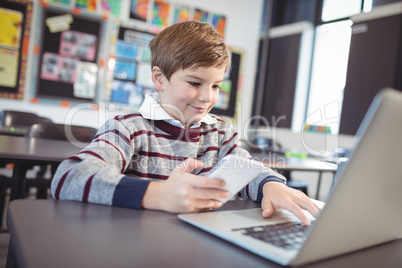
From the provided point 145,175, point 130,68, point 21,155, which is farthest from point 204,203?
point 130,68

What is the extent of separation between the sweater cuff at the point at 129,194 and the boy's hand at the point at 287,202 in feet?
0.76

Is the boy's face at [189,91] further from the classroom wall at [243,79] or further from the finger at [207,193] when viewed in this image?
the classroom wall at [243,79]

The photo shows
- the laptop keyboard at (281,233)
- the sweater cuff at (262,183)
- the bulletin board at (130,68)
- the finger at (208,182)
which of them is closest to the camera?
the laptop keyboard at (281,233)

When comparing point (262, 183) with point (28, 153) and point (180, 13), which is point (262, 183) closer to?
point (28, 153)

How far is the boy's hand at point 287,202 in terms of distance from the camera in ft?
2.11

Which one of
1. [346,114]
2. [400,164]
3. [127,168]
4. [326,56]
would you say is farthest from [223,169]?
[326,56]

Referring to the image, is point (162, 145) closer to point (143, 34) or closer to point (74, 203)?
point (74, 203)

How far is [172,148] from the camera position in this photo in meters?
1.01

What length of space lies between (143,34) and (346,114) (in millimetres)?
2675

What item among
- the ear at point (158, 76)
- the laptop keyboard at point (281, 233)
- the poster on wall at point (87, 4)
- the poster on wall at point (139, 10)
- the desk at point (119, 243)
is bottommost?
the desk at point (119, 243)

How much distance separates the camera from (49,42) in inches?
154

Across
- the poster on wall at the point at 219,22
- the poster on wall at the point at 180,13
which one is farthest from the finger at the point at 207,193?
the poster on wall at the point at 219,22

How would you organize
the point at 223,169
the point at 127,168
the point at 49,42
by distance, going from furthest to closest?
the point at 49,42
the point at 127,168
the point at 223,169

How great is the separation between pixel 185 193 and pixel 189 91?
16.5 inches
